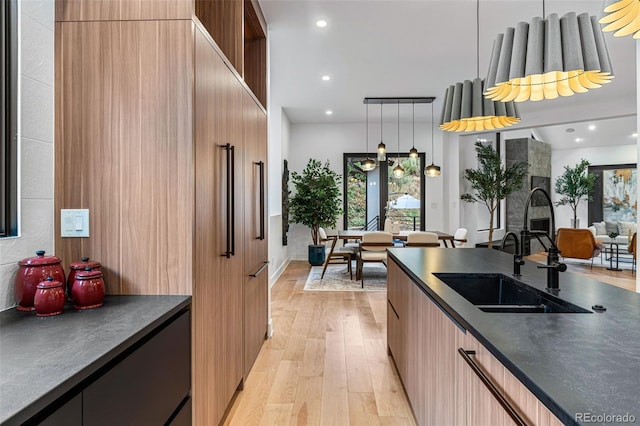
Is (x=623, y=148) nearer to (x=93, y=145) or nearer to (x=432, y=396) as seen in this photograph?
(x=432, y=396)

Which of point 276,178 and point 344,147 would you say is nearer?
point 276,178

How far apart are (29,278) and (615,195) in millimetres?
12591

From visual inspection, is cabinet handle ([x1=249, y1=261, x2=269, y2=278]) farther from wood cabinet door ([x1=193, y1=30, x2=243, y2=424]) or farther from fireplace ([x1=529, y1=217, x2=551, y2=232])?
fireplace ([x1=529, y1=217, x2=551, y2=232])

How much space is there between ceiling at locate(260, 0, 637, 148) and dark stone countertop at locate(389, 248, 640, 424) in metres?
2.79

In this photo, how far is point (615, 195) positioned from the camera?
32.8ft

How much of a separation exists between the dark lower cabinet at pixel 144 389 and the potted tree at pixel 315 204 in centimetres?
581

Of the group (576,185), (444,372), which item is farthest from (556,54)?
(576,185)

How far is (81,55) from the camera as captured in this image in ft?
5.00

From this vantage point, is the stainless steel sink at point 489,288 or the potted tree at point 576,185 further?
the potted tree at point 576,185

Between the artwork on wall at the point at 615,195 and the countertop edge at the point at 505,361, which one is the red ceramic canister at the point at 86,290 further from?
the artwork on wall at the point at 615,195

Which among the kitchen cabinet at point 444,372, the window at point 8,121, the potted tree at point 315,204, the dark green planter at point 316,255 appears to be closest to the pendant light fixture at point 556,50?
the kitchen cabinet at point 444,372

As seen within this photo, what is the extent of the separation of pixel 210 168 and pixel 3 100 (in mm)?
787

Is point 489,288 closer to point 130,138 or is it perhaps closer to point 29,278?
point 130,138

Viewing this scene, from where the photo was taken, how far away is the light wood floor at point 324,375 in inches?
85.4
